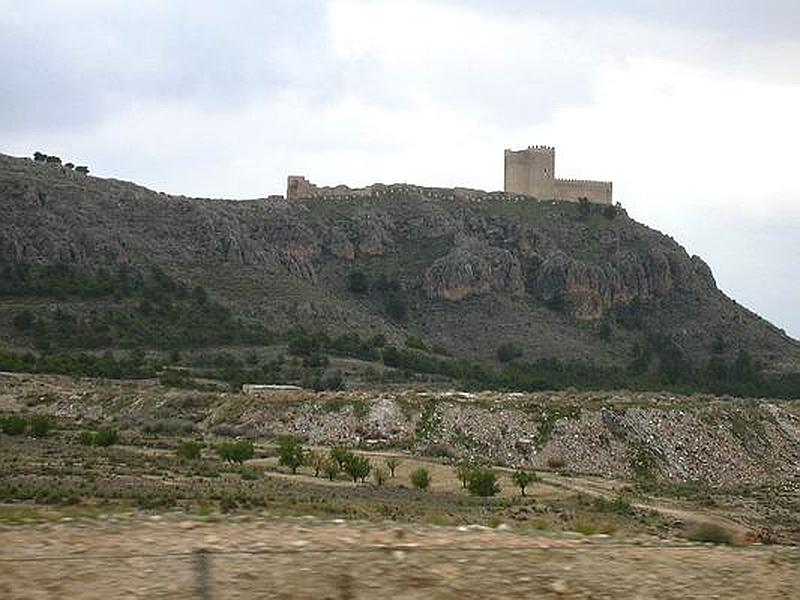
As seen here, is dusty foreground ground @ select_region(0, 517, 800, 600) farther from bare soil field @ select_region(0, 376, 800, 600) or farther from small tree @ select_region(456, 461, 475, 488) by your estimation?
small tree @ select_region(456, 461, 475, 488)

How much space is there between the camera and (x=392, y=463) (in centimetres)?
4703

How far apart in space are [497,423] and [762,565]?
46.0 metres

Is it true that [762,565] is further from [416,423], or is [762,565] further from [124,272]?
[124,272]

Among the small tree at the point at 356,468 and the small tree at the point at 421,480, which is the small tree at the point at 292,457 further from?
the small tree at the point at 421,480

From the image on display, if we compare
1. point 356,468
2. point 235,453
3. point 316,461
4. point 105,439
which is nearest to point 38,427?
point 105,439

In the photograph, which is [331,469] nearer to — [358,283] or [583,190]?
[358,283]

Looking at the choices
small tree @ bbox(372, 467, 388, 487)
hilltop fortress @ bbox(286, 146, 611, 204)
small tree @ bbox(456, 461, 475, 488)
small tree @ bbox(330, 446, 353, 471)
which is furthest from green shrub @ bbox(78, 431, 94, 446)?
hilltop fortress @ bbox(286, 146, 611, 204)

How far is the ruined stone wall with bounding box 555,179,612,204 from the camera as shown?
431 ft

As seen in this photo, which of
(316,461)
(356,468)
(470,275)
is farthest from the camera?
(470,275)

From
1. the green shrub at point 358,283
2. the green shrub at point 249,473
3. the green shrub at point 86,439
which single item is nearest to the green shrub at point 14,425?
the green shrub at point 86,439

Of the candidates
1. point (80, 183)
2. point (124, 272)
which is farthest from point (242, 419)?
point (80, 183)

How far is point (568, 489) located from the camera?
43.3 meters

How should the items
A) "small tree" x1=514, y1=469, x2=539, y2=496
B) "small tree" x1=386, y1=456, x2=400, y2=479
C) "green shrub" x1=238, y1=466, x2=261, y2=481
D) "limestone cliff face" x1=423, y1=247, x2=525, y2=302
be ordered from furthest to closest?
"limestone cliff face" x1=423, y1=247, x2=525, y2=302
"small tree" x1=386, y1=456, x2=400, y2=479
"small tree" x1=514, y1=469, x2=539, y2=496
"green shrub" x1=238, y1=466, x2=261, y2=481

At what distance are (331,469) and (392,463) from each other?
348 cm
